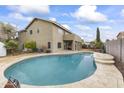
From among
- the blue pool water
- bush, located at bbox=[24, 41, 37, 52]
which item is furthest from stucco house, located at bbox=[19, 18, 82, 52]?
the blue pool water

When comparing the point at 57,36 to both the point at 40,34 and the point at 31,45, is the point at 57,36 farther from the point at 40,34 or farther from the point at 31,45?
the point at 31,45

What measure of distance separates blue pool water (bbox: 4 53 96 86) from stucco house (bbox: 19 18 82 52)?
159cm

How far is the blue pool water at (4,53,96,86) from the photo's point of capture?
23.7 ft

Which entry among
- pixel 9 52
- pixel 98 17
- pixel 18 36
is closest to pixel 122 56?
pixel 98 17

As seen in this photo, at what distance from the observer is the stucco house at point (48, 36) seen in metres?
12.6

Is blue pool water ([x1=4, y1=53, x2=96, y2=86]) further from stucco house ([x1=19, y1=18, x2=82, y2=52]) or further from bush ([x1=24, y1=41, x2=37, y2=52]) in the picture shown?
stucco house ([x1=19, y1=18, x2=82, y2=52])

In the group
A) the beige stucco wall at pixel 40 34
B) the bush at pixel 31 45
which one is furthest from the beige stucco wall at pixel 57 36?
the bush at pixel 31 45

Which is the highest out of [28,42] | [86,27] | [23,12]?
[23,12]

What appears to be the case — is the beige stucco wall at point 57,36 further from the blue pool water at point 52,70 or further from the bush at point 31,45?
the bush at point 31,45

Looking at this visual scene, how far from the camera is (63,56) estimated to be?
45.7 ft

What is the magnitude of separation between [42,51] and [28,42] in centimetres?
176

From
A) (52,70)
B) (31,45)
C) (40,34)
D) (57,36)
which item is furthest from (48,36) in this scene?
(52,70)
